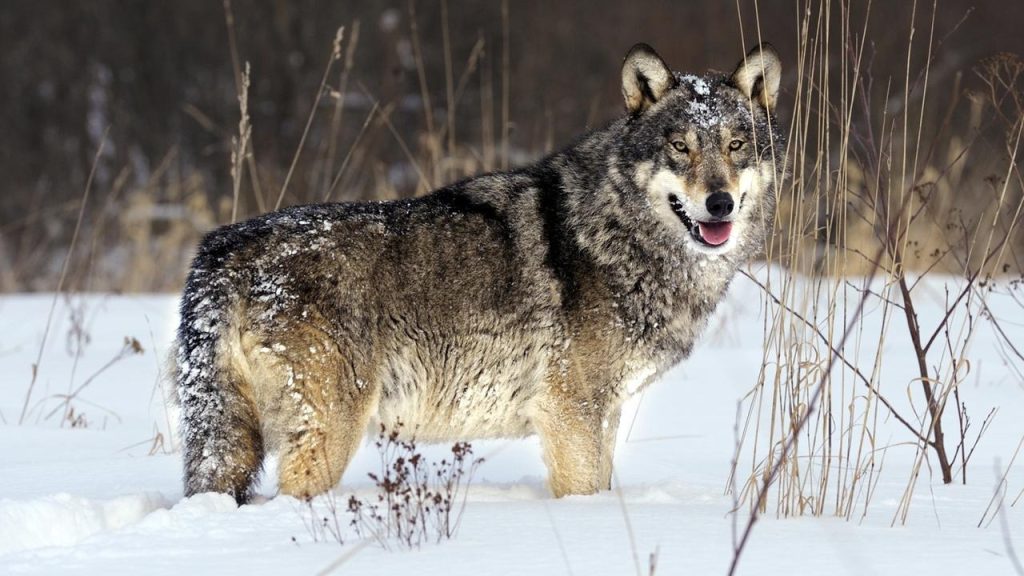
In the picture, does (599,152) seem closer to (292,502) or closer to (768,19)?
(292,502)

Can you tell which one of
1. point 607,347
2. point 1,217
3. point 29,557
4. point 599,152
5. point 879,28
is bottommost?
point 29,557

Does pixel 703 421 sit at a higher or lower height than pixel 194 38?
lower

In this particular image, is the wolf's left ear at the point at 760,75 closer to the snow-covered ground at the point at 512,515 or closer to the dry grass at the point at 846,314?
Result: the dry grass at the point at 846,314

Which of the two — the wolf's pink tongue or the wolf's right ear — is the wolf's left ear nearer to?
the wolf's right ear

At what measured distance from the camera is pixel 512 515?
146 inches

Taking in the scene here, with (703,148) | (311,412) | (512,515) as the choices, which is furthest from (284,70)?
(512,515)

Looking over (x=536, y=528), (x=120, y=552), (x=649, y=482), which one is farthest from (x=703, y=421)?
(x=120, y=552)

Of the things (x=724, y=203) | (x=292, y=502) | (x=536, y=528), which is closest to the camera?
(x=536, y=528)

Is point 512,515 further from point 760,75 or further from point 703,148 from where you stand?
point 760,75

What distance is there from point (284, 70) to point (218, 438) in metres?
14.0

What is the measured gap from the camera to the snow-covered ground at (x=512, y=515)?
3102 mm

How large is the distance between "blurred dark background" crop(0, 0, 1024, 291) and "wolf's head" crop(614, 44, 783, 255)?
11.2 metres

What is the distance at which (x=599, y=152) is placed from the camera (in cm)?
481

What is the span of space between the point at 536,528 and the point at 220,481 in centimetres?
119
